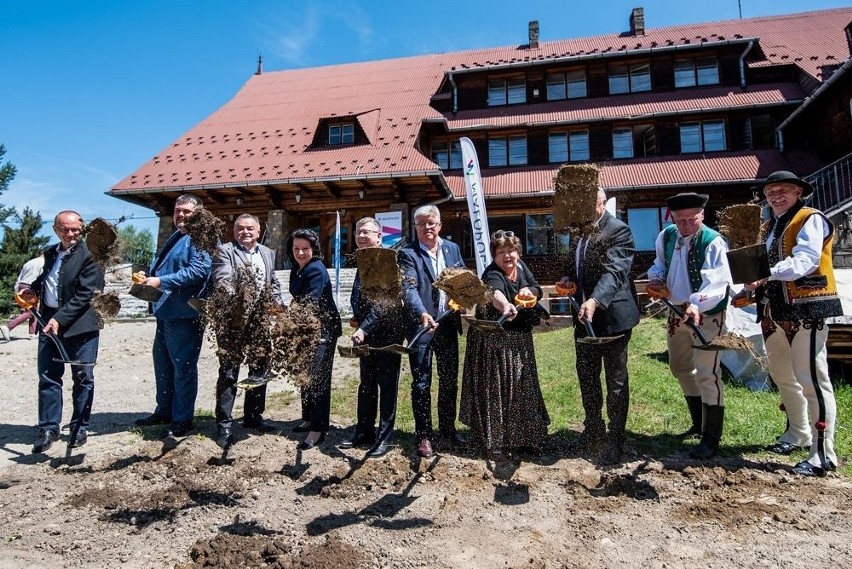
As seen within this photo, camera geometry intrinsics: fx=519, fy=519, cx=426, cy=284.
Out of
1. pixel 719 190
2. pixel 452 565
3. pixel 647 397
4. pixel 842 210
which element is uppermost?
pixel 719 190

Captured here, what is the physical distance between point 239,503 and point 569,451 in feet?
8.39

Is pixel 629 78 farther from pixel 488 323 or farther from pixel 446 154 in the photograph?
pixel 488 323

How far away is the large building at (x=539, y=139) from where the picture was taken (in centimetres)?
1641

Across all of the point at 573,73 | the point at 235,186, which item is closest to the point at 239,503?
the point at 235,186

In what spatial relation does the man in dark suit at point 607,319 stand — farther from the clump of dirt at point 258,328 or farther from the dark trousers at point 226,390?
the dark trousers at point 226,390

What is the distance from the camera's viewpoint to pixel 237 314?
395 centimetres

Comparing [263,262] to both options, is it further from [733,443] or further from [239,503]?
[733,443]

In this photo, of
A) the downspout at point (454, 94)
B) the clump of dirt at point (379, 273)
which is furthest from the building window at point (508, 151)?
the clump of dirt at point (379, 273)

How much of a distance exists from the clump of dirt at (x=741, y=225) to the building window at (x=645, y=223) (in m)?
12.8

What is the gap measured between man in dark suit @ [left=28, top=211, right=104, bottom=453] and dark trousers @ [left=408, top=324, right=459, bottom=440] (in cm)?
285

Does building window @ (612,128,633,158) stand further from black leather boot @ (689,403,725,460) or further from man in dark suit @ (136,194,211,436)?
man in dark suit @ (136,194,211,436)

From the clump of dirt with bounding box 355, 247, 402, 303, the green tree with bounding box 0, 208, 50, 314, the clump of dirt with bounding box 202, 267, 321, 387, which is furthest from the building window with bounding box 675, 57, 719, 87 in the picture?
the green tree with bounding box 0, 208, 50, 314

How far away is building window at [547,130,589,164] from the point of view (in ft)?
59.4

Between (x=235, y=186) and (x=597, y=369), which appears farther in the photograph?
(x=235, y=186)
